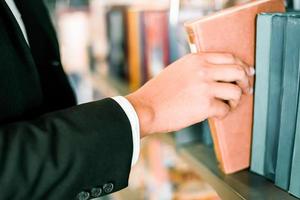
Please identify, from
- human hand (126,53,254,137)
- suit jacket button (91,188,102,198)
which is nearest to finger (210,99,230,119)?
human hand (126,53,254,137)

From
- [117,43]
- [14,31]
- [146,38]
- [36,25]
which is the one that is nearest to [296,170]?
[14,31]

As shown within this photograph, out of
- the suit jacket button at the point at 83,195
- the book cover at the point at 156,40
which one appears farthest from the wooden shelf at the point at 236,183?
the book cover at the point at 156,40

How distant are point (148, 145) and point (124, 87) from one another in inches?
18.3

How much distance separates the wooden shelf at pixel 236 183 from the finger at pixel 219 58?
23 centimetres

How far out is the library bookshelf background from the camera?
0.76 m

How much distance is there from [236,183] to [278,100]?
17 centimetres

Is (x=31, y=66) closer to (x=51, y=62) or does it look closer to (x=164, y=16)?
(x=51, y=62)

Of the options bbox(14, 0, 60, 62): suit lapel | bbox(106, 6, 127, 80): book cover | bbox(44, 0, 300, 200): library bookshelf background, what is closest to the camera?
bbox(44, 0, 300, 200): library bookshelf background

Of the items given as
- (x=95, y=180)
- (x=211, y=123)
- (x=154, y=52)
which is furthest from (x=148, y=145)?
(x=95, y=180)

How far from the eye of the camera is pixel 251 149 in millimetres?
728

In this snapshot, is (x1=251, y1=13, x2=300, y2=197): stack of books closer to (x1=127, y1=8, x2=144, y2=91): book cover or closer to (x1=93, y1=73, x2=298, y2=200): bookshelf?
(x1=93, y1=73, x2=298, y2=200): bookshelf

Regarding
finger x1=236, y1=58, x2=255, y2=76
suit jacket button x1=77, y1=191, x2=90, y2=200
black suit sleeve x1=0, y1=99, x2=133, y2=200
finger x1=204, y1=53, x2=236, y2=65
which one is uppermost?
finger x1=204, y1=53, x2=236, y2=65

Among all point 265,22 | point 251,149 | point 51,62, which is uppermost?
point 265,22

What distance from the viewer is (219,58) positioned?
63cm
